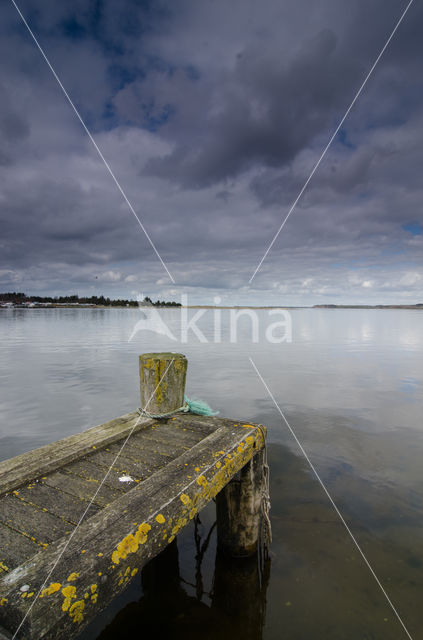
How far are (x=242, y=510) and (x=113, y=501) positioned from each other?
8.52ft

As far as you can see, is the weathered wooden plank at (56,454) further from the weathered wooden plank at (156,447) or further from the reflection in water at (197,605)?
the reflection in water at (197,605)

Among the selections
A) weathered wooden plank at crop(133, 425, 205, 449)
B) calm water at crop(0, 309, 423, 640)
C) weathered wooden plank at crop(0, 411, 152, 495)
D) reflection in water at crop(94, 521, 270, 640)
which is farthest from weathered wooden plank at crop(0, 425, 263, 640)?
calm water at crop(0, 309, 423, 640)

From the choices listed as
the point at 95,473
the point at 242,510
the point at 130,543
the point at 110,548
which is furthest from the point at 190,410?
the point at 110,548

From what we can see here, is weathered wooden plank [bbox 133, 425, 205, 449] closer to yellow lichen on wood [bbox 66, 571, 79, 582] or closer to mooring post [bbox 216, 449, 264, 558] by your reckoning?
mooring post [bbox 216, 449, 264, 558]

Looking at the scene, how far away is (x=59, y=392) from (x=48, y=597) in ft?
43.7

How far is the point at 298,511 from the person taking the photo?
6.17 meters

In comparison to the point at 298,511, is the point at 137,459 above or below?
above

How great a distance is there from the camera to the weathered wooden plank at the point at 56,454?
3.83 m

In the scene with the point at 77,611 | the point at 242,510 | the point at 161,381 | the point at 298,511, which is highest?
the point at 161,381

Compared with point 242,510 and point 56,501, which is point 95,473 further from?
point 242,510

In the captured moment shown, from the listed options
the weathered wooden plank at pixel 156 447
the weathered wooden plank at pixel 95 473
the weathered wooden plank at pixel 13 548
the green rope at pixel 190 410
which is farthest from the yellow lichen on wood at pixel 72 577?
the green rope at pixel 190 410

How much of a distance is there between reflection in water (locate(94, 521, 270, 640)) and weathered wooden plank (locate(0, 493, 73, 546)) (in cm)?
202

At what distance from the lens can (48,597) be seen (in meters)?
2.19

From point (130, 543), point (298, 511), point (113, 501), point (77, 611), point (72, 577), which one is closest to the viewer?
point (77, 611)
